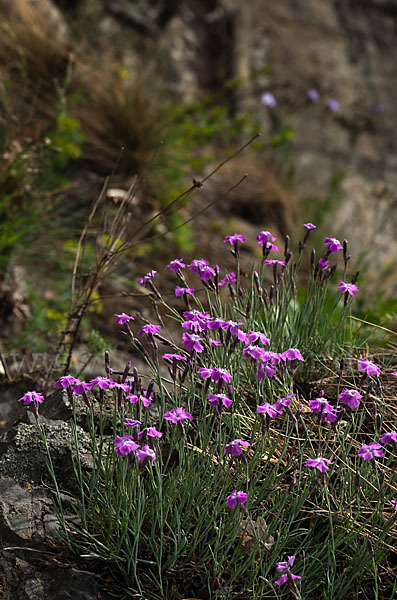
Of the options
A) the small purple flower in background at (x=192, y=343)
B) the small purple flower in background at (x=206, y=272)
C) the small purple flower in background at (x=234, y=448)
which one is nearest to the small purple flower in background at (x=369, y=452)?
the small purple flower in background at (x=234, y=448)

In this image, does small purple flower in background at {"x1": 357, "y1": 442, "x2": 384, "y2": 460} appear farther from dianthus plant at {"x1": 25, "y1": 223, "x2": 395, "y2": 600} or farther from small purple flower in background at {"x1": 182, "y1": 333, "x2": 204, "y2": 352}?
small purple flower in background at {"x1": 182, "y1": 333, "x2": 204, "y2": 352}

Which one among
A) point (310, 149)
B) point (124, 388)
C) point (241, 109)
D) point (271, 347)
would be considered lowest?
point (310, 149)

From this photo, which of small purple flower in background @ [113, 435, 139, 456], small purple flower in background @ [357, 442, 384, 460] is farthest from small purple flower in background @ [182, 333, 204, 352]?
small purple flower in background @ [357, 442, 384, 460]

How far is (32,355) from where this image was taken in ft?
9.30

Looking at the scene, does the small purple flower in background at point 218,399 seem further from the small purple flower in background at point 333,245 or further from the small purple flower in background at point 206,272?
the small purple flower in background at point 333,245

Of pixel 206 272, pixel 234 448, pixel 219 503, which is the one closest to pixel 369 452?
pixel 234 448

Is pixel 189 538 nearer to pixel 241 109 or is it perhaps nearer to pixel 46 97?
pixel 46 97

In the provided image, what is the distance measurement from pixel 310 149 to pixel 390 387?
5485mm

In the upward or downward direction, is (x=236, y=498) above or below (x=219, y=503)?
above

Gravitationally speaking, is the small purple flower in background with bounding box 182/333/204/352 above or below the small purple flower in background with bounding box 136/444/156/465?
above

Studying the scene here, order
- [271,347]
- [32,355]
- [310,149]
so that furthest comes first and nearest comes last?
1. [310,149]
2. [32,355]
3. [271,347]

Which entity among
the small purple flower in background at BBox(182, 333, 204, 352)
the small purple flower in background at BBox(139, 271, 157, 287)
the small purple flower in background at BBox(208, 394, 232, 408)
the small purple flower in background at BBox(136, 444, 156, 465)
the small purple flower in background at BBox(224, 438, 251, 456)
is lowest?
the small purple flower in background at BBox(224, 438, 251, 456)

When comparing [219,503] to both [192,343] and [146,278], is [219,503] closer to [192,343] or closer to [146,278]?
[192,343]

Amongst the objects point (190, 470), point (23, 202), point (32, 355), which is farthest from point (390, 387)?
point (23, 202)
